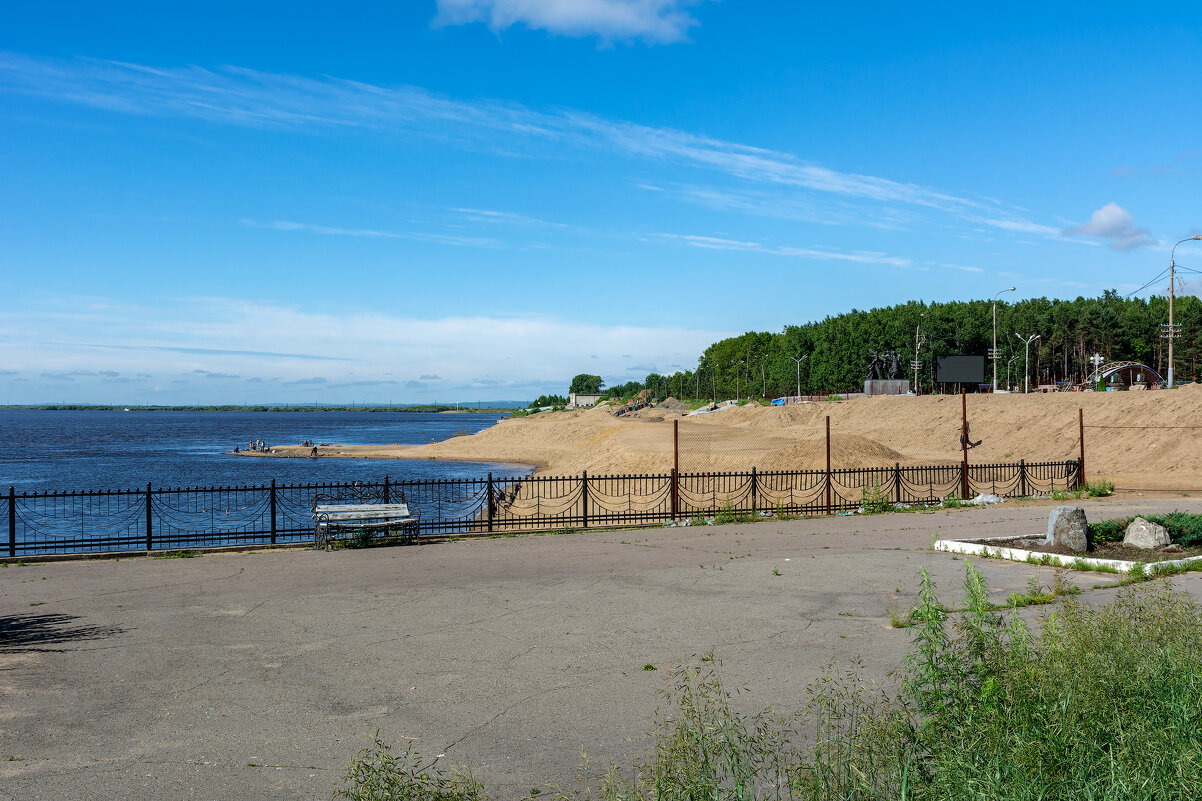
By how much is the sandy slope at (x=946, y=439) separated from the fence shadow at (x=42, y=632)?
27.1 m

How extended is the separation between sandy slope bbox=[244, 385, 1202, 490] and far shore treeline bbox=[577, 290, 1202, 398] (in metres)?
41.6

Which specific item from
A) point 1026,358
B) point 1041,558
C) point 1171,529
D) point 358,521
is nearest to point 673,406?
point 1026,358

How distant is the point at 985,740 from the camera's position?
4.48 metres

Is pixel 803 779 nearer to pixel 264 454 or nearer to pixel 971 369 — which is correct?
pixel 971 369

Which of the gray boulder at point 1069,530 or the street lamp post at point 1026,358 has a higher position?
the street lamp post at point 1026,358

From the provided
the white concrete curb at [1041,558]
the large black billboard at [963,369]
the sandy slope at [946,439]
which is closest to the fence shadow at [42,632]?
the white concrete curb at [1041,558]

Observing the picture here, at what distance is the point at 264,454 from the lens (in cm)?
8650

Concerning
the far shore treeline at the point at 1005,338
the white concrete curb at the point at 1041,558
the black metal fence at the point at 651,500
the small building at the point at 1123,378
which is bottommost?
the black metal fence at the point at 651,500

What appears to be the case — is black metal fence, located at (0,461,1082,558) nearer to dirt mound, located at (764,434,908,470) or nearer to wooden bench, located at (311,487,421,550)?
dirt mound, located at (764,434,908,470)

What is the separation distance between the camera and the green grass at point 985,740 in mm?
4012

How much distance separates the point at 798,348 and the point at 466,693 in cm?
13136

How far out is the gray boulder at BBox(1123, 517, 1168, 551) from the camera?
49.7 feet

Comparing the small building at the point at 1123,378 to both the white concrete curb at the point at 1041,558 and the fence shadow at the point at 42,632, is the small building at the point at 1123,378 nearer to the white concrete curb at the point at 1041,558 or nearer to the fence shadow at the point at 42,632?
the white concrete curb at the point at 1041,558

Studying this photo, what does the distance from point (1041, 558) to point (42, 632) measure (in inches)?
621
